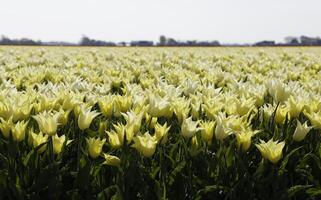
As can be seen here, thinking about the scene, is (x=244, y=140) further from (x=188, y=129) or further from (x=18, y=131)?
(x=18, y=131)

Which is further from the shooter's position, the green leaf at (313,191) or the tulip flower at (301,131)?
the tulip flower at (301,131)

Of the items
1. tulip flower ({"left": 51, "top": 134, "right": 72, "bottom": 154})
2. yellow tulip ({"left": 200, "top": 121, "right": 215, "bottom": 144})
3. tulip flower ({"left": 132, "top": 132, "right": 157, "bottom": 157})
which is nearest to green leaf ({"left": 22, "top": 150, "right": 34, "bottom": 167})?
tulip flower ({"left": 51, "top": 134, "right": 72, "bottom": 154})

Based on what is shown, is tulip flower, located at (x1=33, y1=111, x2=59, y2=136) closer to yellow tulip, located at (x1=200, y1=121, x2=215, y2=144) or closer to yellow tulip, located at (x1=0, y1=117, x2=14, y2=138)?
yellow tulip, located at (x1=0, y1=117, x2=14, y2=138)

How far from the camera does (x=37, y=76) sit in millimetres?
7172

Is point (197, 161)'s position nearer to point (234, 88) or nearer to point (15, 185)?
point (15, 185)

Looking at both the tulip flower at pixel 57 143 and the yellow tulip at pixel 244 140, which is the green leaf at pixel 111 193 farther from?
the yellow tulip at pixel 244 140

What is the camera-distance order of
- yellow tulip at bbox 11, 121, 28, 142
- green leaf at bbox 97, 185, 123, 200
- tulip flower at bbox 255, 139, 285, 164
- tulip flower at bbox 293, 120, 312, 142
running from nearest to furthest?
green leaf at bbox 97, 185, 123, 200, tulip flower at bbox 255, 139, 285, 164, yellow tulip at bbox 11, 121, 28, 142, tulip flower at bbox 293, 120, 312, 142

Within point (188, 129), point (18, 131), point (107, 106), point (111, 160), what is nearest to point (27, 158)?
point (18, 131)

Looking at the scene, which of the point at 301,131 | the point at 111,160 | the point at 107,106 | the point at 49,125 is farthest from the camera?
the point at 107,106

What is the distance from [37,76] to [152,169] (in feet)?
13.8

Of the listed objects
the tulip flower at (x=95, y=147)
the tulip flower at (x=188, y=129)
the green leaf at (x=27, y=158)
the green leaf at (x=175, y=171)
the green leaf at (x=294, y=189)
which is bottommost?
the green leaf at (x=294, y=189)

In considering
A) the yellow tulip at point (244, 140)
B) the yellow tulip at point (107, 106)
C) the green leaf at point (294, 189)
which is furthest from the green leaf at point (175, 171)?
the yellow tulip at point (107, 106)

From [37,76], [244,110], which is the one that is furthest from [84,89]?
[244,110]

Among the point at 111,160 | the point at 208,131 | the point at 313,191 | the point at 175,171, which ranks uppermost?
the point at 208,131
